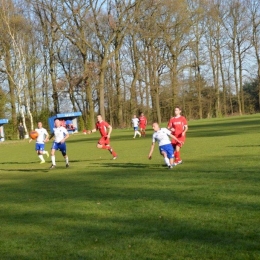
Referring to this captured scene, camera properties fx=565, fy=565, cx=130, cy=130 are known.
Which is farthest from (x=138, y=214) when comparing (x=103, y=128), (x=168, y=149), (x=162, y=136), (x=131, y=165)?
(x=103, y=128)

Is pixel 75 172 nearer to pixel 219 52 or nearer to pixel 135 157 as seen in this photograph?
pixel 135 157

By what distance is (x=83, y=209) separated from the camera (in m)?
10.5

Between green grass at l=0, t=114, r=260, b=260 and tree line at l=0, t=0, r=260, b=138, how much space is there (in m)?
40.0

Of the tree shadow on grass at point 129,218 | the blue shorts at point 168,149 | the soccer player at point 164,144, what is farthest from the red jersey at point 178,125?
the tree shadow on grass at point 129,218

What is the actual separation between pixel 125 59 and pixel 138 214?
65.5 meters

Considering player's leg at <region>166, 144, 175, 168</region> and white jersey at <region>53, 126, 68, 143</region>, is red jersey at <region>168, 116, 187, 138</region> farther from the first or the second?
white jersey at <region>53, 126, 68, 143</region>

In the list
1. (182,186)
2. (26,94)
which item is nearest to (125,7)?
(26,94)

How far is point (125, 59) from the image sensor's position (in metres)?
74.1

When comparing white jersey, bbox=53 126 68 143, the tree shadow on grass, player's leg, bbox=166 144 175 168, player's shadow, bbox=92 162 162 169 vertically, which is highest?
white jersey, bbox=53 126 68 143

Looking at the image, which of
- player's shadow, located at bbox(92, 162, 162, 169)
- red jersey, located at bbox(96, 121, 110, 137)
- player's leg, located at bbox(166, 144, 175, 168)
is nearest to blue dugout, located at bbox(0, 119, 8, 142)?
red jersey, located at bbox(96, 121, 110, 137)

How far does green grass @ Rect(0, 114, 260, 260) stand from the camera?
7098 millimetres

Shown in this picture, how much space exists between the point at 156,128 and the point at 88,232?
8580mm

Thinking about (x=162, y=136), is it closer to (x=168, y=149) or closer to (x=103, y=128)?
(x=168, y=149)

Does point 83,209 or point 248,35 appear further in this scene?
point 248,35
